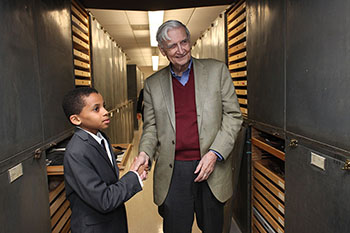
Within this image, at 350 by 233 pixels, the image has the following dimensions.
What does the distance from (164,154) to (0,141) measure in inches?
36.0

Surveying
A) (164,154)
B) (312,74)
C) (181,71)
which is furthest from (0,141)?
(312,74)

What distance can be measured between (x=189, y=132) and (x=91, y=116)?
0.63 meters

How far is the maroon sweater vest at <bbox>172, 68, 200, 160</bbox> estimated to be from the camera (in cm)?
177

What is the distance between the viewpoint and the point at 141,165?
1.62 meters

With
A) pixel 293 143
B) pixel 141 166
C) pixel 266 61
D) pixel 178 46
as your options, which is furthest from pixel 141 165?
pixel 266 61

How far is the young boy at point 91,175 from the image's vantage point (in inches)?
51.0

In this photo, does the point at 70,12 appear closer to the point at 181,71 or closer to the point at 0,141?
the point at 181,71

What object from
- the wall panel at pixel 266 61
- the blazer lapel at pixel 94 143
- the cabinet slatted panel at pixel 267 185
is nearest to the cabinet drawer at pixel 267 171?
the cabinet slatted panel at pixel 267 185

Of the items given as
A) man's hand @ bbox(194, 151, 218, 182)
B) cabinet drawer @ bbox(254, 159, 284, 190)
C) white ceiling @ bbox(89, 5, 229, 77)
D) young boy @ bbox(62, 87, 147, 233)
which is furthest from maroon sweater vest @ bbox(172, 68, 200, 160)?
white ceiling @ bbox(89, 5, 229, 77)

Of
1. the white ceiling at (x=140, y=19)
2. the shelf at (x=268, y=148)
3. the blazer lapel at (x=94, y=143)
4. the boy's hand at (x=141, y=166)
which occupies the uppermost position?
the white ceiling at (x=140, y=19)

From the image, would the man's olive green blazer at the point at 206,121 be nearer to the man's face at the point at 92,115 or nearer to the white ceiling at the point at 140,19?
the man's face at the point at 92,115

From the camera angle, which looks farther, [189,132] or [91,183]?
[189,132]

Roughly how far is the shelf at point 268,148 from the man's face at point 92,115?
1284 mm

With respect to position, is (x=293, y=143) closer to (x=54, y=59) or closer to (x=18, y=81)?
(x=18, y=81)
